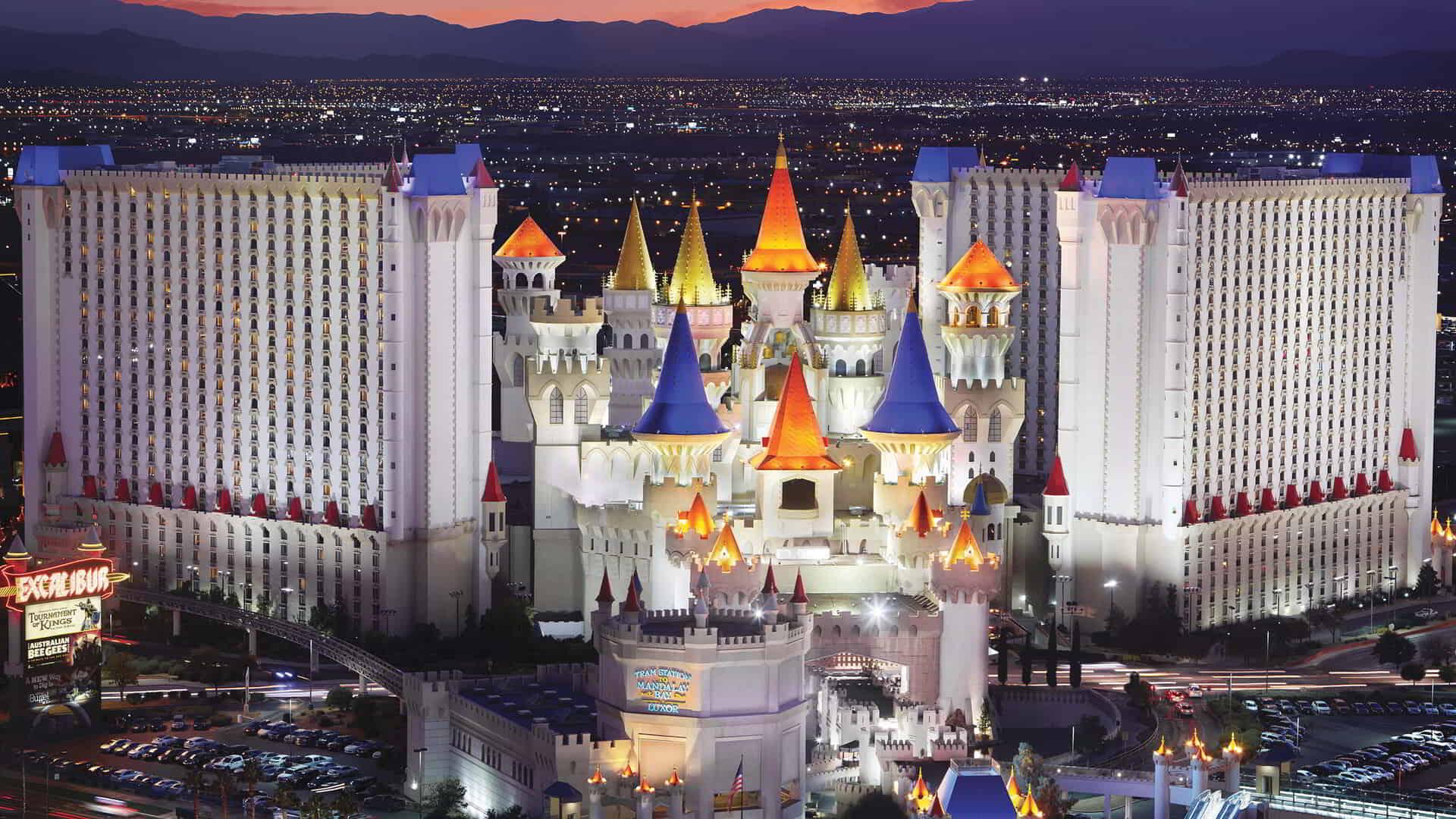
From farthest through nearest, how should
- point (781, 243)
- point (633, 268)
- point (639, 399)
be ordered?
point (633, 268) < point (639, 399) < point (781, 243)

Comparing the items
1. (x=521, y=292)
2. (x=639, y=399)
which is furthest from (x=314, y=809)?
(x=521, y=292)

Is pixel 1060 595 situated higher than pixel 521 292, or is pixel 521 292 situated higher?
pixel 521 292

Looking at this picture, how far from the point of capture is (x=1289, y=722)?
165625 millimetres

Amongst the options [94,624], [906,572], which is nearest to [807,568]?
[906,572]

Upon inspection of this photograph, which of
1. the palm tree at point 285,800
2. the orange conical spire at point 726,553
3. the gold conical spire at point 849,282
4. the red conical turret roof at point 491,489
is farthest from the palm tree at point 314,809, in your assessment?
the gold conical spire at point 849,282

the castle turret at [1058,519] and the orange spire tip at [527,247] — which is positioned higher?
the orange spire tip at [527,247]

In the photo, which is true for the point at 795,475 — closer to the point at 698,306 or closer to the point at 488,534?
the point at 698,306

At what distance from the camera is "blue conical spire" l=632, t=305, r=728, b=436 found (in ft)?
562

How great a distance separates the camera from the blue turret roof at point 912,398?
170000 millimetres

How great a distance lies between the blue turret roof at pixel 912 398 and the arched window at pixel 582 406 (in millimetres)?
18824

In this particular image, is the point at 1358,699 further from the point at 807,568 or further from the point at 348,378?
the point at 348,378

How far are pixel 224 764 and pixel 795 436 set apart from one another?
33417 millimetres

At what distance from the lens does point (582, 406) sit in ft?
606

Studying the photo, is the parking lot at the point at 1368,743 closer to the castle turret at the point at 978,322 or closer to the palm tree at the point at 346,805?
the castle turret at the point at 978,322
